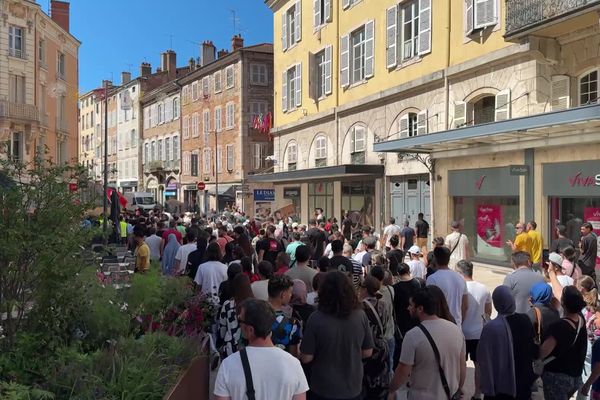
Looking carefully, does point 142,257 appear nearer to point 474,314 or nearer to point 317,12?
point 474,314

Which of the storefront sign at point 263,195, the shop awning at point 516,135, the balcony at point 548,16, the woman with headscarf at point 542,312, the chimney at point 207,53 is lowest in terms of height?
the woman with headscarf at point 542,312

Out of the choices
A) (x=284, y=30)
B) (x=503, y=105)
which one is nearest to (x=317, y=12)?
(x=284, y=30)

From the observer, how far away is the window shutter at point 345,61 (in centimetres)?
2383

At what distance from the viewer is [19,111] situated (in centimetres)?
3300

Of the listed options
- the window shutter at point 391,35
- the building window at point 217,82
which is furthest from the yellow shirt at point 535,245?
the building window at point 217,82

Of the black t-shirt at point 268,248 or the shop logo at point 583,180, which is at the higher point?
the shop logo at point 583,180

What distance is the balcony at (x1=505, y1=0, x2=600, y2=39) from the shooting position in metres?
12.6

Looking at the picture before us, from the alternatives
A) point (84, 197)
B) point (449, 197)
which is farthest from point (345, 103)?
point (84, 197)

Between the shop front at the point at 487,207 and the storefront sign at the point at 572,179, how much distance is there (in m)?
1.08

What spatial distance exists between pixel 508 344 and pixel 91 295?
3.40m

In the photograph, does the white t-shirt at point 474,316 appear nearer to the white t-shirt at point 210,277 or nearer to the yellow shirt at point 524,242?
the white t-shirt at point 210,277

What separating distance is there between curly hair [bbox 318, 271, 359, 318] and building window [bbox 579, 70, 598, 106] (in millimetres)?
11836

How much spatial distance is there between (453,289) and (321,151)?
68.6 feet

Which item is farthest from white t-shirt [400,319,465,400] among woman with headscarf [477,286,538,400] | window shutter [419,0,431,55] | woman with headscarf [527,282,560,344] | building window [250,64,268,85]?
building window [250,64,268,85]
